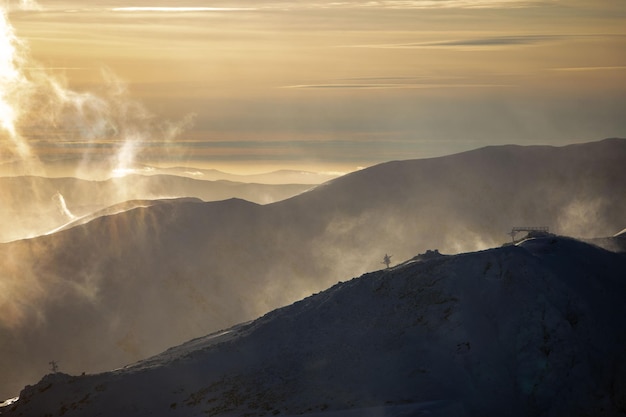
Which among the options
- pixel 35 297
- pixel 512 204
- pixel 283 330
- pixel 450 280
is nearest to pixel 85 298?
pixel 35 297

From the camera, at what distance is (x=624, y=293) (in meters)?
58.6

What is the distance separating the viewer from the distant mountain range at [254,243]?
12281 centimetres

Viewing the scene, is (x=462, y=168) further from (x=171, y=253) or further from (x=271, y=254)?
(x=171, y=253)

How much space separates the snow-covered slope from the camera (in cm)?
5300

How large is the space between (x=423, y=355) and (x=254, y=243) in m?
83.8

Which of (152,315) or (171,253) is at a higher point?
(171,253)

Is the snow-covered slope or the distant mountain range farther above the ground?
the distant mountain range

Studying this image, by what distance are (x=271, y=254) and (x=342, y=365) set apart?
80.0 meters

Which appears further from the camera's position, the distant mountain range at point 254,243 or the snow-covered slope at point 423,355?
the distant mountain range at point 254,243

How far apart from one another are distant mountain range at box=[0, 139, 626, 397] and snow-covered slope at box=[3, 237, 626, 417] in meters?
58.0

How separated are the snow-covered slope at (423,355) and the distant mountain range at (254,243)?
57971 mm

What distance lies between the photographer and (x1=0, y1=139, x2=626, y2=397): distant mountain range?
12281cm

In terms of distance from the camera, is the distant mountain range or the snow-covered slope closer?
the snow-covered slope

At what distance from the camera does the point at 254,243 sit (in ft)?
454
